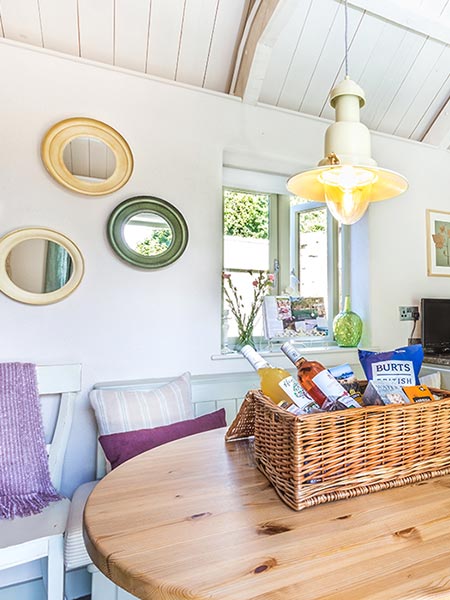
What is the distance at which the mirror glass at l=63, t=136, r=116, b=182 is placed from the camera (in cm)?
169

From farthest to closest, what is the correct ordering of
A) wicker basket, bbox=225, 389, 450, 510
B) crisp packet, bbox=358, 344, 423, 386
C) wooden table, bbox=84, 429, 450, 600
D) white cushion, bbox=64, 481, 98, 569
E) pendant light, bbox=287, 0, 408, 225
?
white cushion, bbox=64, 481, 98, 569 → pendant light, bbox=287, 0, 408, 225 → crisp packet, bbox=358, 344, 423, 386 → wicker basket, bbox=225, 389, 450, 510 → wooden table, bbox=84, 429, 450, 600

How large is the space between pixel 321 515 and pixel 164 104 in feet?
6.22

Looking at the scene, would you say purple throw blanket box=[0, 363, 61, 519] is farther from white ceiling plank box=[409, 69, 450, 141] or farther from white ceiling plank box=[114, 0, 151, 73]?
white ceiling plank box=[409, 69, 450, 141]

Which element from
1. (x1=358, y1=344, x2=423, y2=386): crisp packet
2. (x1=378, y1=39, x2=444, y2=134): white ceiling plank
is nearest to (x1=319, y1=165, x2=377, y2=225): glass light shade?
(x1=358, y1=344, x2=423, y2=386): crisp packet

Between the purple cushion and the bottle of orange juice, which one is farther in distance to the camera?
the purple cushion

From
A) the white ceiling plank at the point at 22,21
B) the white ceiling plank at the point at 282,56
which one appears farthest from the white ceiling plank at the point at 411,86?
the white ceiling plank at the point at 22,21

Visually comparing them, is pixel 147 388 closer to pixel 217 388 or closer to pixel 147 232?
pixel 217 388

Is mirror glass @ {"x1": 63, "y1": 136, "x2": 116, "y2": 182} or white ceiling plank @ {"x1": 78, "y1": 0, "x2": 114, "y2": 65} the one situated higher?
white ceiling plank @ {"x1": 78, "y1": 0, "x2": 114, "y2": 65}

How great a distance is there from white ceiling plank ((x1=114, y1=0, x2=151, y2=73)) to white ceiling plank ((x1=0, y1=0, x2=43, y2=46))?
33 cm

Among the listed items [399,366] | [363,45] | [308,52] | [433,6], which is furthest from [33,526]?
[433,6]

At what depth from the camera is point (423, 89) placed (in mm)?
2252

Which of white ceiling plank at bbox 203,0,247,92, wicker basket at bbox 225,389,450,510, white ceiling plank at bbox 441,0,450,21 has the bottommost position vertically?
wicker basket at bbox 225,389,450,510

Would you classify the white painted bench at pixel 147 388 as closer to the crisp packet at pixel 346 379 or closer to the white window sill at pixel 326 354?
the white window sill at pixel 326 354

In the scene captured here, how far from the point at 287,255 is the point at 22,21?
1.70m
